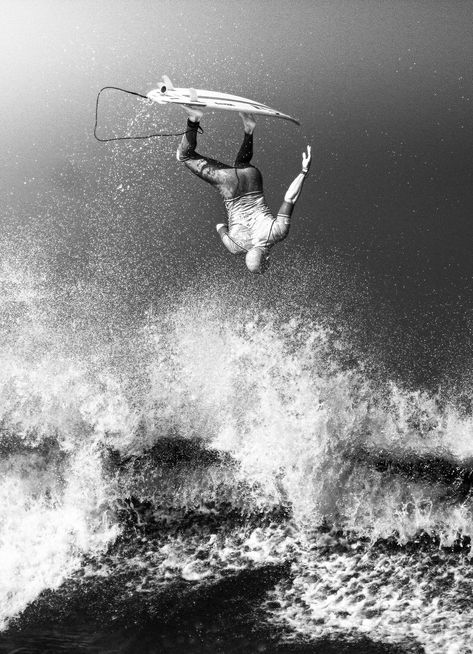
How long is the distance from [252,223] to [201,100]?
1811 mm

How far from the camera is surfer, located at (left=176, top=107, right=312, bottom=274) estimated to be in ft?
30.3

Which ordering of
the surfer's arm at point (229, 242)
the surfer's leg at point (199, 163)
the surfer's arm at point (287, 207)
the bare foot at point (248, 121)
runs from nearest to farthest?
the surfer's arm at point (287, 207) < the bare foot at point (248, 121) < the surfer's leg at point (199, 163) < the surfer's arm at point (229, 242)

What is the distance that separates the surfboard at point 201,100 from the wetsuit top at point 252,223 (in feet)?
3.78

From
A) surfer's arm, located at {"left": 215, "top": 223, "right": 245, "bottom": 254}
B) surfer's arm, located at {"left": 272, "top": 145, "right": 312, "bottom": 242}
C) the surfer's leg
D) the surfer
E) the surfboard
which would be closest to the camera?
the surfboard

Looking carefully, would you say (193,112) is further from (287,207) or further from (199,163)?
(287,207)

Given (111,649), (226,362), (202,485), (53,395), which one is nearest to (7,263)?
(53,395)

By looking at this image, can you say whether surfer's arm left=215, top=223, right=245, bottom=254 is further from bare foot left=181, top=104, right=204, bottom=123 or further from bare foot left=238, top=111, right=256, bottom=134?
bare foot left=181, top=104, right=204, bottom=123

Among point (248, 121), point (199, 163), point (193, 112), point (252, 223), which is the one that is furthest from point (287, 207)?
point (193, 112)

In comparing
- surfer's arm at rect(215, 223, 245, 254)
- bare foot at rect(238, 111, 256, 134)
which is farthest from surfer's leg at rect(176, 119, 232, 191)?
surfer's arm at rect(215, 223, 245, 254)

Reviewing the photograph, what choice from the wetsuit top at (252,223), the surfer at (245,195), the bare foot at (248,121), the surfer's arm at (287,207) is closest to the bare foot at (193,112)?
the surfer at (245,195)

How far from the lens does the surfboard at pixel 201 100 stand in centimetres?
874

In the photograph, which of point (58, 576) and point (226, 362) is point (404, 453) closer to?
point (226, 362)

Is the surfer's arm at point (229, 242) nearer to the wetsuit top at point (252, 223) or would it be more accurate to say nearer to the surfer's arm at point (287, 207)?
the wetsuit top at point (252, 223)

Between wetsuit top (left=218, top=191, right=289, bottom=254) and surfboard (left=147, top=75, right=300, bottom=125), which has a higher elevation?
surfboard (left=147, top=75, right=300, bottom=125)
